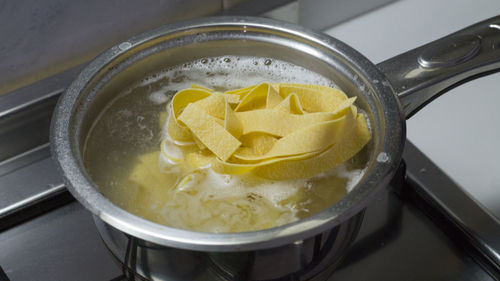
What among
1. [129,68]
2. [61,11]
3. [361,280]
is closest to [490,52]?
[361,280]

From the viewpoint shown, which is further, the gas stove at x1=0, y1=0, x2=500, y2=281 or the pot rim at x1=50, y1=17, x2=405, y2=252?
the gas stove at x1=0, y1=0, x2=500, y2=281

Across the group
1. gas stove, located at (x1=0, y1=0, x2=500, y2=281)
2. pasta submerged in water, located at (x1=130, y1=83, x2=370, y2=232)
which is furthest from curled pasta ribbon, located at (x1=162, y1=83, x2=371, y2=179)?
gas stove, located at (x1=0, y1=0, x2=500, y2=281)

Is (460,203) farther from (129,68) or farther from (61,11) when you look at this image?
(61,11)

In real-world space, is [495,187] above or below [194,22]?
below

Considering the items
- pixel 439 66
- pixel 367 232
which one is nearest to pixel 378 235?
pixel 367 232

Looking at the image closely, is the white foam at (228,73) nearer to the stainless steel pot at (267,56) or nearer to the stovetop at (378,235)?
the stainless steel pot at (267,56)

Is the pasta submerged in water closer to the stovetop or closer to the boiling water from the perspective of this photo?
the boiling water

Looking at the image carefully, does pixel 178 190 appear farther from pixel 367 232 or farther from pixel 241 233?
pixel 367 232
